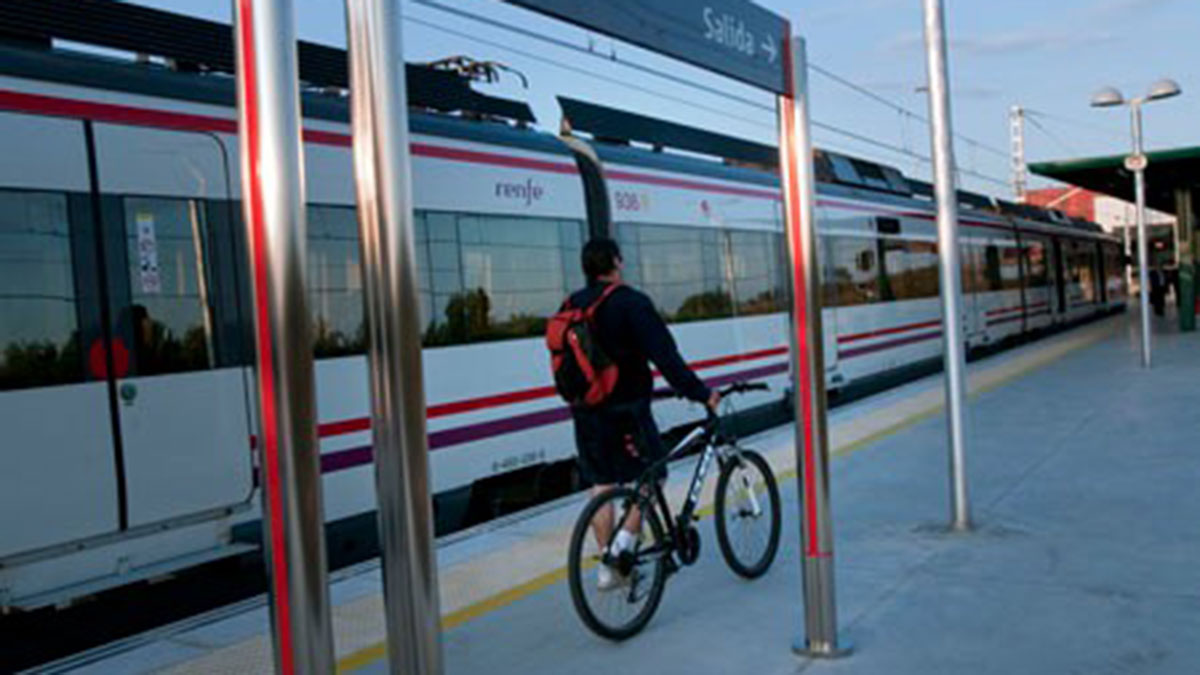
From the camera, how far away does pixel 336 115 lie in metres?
7.02

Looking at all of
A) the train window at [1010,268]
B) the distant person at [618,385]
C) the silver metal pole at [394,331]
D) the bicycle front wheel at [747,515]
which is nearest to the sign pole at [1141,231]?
the train window at [1010,268]

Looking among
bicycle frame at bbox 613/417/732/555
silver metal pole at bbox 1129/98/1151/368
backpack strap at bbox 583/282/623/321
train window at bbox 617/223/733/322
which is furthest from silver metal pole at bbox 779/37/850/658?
silver metal pole at bbox 1129/98/1151/368

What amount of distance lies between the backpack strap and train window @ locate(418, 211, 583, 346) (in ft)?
9.67

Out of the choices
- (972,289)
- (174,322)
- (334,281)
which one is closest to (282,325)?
(174,322)

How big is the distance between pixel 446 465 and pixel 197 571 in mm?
1698

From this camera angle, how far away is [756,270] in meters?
12.6

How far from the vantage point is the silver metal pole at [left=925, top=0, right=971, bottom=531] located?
622 cm

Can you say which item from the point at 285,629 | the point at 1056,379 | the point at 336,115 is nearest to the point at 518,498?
the point at 336,115

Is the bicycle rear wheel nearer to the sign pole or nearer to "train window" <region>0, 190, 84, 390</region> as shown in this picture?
"train window" <region>0, 190, 84, 390</region>

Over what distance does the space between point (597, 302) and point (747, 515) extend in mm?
1470

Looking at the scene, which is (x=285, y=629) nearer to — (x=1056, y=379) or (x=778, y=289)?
(x=778, y=289)

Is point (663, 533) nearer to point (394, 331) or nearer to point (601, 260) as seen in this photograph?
point (601, 260)

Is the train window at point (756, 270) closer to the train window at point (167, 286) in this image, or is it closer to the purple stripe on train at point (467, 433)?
the purple stripe on train at point (467, 433)

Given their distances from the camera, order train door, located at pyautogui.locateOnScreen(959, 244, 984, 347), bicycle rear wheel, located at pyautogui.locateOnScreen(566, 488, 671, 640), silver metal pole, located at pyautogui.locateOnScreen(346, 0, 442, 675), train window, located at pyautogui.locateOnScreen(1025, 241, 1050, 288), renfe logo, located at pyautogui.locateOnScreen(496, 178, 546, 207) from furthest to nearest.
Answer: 1. train window, located at pyautogui.locateOnScreen(1025, 241, 1050, 288)
2. train door, located at pyautogui.locateOnScreen(959, 244, 984, 347)
3. renfe logo, located at pyautogui.locateOnScreen(496, 178, 546, 207)
4. bicycle rear wheel, located at pyautogui.locateOnScreen(566, 488, 671, 640)
5. silver metal pole, located at pyautogui.locateOnScreen(346, 0, 442, 675)
